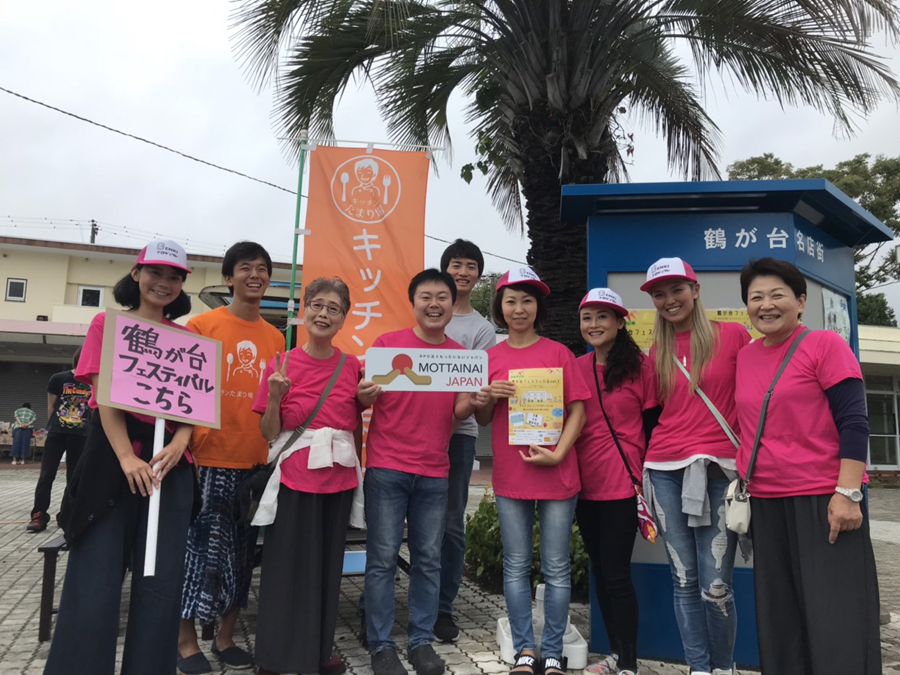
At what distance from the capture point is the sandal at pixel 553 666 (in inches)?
127

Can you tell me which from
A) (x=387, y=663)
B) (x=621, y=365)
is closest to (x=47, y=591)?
(x=387, y=663)

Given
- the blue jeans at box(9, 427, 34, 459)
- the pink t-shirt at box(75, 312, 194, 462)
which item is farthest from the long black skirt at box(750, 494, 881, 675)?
the blue jeans at box(9, 427, 34, 459)

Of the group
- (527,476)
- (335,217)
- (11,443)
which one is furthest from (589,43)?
(11,443)

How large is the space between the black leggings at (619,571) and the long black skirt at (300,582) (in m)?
1.35

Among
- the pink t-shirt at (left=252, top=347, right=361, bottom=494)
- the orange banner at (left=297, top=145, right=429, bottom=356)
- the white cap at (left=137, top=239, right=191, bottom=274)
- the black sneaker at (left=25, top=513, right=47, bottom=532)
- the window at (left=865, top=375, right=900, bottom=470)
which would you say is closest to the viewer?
the white cap at (left=137, top=239, right=191, bottom=274)

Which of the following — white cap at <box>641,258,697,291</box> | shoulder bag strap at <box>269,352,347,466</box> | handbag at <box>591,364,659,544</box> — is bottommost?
handbag at <box>591,364,659,544</box>

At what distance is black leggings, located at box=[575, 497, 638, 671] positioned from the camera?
3324mm

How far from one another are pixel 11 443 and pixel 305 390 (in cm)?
2092

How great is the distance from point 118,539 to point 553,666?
2.12 meters

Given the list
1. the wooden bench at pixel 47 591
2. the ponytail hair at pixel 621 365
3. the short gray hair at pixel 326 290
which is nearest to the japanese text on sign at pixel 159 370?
the short gray hair at pixel 326 290

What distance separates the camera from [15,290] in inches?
906

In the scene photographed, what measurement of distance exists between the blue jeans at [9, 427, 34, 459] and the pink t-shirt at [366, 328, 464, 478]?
738 inches

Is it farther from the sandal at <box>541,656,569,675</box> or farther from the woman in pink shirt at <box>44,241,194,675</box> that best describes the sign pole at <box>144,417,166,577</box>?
the sandal at <box>541,656,569,675</box>

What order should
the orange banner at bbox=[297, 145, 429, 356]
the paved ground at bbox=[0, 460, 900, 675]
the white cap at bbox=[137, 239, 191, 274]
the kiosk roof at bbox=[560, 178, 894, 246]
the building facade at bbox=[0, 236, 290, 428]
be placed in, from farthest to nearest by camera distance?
the building facade at bbox=[0, 236, 290, 428]
the orange banner at bbox=[297, 145, 429, 356]
the kiosk roof at bbox=[560, 178, 894, 246]
the paved ground at bbox=[0, 460, 900, 675]
the white cap at bbox=[137, 239, 191, 274]
